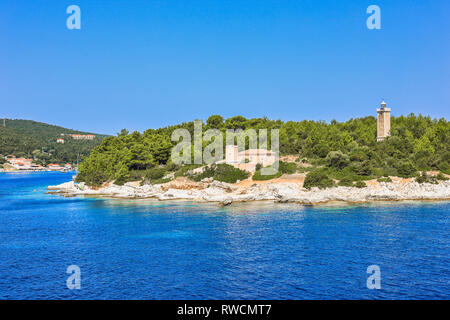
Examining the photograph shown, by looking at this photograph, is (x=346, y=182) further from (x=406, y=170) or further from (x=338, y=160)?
(x=406, y=170)

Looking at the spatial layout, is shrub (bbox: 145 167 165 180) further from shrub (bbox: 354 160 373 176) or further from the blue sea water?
shrub (bbox: 354 160 373 176)

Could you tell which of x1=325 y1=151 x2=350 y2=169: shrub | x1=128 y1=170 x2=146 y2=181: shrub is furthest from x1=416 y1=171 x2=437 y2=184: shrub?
x1=128 y1=170 x2=146 y2=181: shrub

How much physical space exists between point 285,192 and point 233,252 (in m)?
18.6

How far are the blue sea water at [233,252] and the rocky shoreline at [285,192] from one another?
271 centimetres

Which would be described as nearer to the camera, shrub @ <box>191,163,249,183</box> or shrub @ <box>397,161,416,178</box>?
shrub @ <box>397,161,416,178</box>

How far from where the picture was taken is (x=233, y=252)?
2211 cm

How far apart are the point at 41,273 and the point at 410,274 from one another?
1681 centimetres

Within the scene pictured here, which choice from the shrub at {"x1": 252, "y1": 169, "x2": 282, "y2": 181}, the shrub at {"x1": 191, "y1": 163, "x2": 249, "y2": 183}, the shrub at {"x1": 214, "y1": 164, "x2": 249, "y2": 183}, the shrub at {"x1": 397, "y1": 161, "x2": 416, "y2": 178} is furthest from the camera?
the shrub at {"x1": 191, "y1": 163, "x2": 249, "y2": 183}

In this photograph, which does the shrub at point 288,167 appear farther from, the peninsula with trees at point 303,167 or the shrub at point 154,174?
the shrub at point 154,174

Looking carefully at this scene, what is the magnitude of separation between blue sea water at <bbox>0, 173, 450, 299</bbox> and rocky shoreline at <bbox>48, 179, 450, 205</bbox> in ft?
8.88

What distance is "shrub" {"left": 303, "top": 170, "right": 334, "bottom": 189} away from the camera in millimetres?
41062

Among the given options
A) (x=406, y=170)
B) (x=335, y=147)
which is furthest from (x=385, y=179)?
(x=335, y=147)

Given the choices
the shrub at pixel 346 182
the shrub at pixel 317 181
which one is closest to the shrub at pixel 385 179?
the shrub at pixel 346 182
